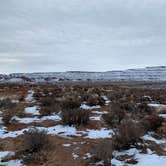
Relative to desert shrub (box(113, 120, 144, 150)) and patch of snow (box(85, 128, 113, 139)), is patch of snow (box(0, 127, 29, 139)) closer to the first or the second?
patch of snow (box(85, 128, 113, 139))

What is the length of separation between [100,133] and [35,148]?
10.0 feet

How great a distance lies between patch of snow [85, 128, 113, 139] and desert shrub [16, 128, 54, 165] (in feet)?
6.41

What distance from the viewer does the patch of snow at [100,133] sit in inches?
394

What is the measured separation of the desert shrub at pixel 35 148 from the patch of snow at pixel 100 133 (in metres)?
1.95

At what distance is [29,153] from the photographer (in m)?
8.15

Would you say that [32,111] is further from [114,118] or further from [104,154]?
[104,154]

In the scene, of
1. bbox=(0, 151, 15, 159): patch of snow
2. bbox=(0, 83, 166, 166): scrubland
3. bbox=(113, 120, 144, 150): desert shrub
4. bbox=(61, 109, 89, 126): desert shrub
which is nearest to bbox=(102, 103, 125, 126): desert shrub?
bbox=(0, 83, 166, 166): scrubland

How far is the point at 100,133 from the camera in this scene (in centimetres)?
1048

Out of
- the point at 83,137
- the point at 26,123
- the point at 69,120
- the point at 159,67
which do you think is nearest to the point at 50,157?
the point at 83,137

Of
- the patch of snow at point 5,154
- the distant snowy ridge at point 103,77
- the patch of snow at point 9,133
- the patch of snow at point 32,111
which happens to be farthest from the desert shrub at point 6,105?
the distant snowy ridge at point 103,77

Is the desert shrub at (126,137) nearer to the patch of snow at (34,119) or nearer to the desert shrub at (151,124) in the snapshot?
the desert shrub at (151,124)

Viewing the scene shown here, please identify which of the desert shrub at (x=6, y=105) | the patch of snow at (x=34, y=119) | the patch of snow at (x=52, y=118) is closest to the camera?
the patch of snow at (x=34, y=119)

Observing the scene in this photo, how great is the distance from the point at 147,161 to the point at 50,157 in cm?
283

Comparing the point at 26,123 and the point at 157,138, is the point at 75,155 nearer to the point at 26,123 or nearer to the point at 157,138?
the point at 157,138
